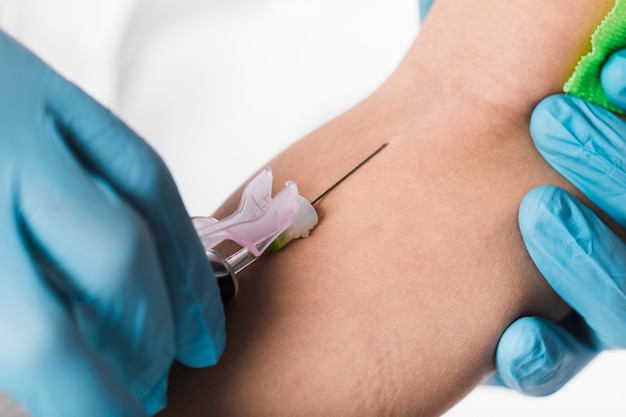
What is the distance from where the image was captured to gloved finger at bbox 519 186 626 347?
110 centimetres

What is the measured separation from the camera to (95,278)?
75 cm

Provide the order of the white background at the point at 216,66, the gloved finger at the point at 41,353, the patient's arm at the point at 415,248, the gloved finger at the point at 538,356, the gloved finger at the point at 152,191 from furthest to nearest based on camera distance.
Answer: the white background at the point at 216,66, the gloved finger at the point at 538,356, the patient's arm at the point at 415,248, the gloved finger at the point at 152,191, the gloved finger at the point at 41,353

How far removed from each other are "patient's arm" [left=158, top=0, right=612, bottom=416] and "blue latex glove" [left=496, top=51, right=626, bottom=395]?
3cm

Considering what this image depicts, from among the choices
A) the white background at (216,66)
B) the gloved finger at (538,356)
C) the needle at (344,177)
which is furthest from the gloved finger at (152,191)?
the white background at (216,66)

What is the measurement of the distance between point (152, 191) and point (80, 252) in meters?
0.12

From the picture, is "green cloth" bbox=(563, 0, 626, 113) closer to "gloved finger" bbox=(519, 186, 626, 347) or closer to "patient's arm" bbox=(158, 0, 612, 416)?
"patient's arm" bbox=(158, 0, 612, 416)

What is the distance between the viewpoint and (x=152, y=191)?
32.5 inches

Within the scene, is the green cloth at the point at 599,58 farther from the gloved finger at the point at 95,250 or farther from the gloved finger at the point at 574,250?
the gloved finger at the point at 95,250

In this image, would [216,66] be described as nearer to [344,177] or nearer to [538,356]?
[344,177]

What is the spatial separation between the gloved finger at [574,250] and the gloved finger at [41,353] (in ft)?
2.35

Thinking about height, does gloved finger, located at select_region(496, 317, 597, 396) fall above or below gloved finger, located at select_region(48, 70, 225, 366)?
below

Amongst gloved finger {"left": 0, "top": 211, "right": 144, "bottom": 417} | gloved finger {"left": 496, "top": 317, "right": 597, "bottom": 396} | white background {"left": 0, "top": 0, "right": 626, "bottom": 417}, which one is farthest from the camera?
white background {"left": 0, "top": 0, "right": 626, "bottom": 417}

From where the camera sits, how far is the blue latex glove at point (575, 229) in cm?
111

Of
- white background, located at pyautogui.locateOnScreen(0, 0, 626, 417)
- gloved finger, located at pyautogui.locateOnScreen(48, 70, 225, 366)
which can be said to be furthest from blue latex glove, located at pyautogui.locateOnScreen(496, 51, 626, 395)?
white background, located at pyautogui.locateOnScreen(0, 0, 626, 417)
